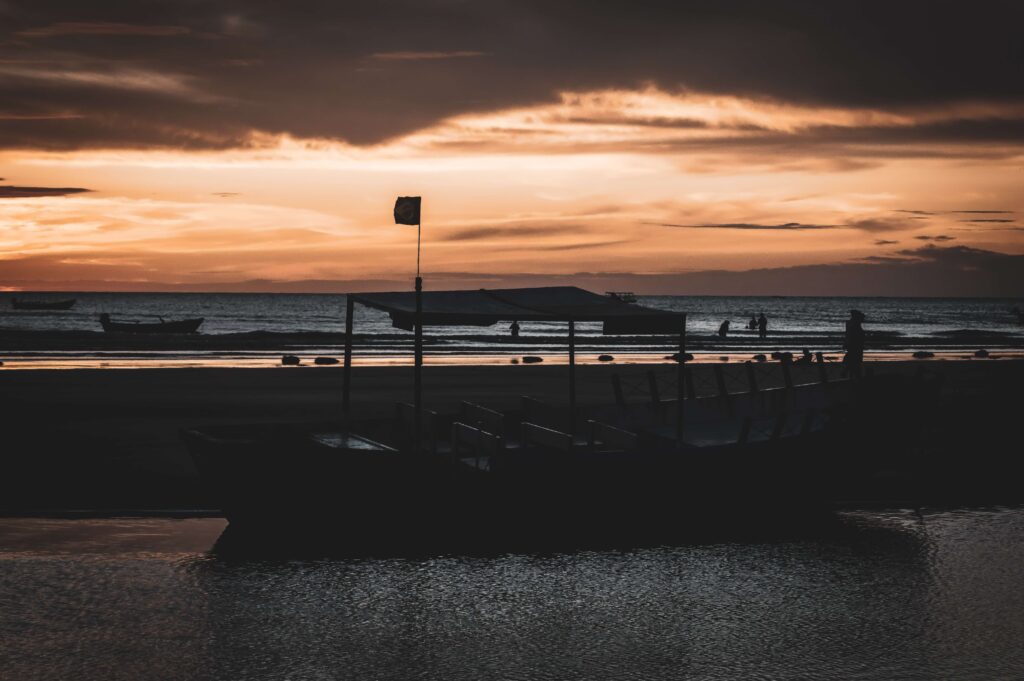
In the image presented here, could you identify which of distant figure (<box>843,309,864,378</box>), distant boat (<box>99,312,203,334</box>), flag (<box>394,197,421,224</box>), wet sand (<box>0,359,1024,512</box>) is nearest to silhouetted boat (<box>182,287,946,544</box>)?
flag (<box>394,197,421,224</box>)

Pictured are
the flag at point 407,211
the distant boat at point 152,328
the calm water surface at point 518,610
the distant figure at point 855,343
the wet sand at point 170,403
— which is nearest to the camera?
the calm water surface at point 518,610

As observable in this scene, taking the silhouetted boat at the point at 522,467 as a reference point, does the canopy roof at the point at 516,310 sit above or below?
above

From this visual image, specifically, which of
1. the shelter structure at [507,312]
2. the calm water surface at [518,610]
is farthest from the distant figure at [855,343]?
the calm water surface at [518,610]

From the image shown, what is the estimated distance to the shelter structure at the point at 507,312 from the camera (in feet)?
48.0

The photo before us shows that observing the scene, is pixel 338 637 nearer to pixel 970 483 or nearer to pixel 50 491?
pixel 50 491

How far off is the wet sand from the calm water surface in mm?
2888

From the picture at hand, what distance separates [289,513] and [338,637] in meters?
4.23

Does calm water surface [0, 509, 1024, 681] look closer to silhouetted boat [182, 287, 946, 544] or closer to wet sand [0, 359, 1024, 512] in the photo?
silhouetted boat [182, 287, 946, 544]

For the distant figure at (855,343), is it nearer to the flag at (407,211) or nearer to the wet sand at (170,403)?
the wet sand at (170,403)

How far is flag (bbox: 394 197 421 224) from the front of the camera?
14.5m

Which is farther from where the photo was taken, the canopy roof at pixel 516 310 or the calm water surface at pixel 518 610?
the canopy roof at pixel 516 310

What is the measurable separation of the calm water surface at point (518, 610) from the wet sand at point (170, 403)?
2888 millimetres

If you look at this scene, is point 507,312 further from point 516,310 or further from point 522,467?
point 522,467

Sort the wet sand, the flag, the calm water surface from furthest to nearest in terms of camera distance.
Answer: the wet sand, the flag, the calm water surface
